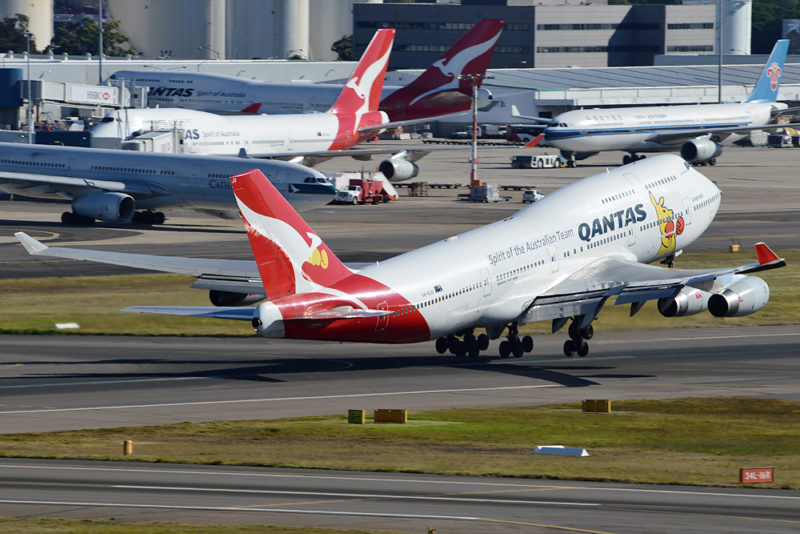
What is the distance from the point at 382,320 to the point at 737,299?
14.3m

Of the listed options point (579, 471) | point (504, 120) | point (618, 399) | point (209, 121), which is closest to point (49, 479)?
point (579, 471)

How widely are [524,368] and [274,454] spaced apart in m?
17.2

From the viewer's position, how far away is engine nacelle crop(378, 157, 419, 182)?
119250 millimetres

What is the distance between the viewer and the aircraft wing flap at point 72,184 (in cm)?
9294

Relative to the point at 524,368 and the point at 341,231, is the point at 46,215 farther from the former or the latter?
the point at 524,368

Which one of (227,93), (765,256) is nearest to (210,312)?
(765,256)

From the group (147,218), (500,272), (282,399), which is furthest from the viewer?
(147,218)

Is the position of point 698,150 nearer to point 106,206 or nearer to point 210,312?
point 106,206

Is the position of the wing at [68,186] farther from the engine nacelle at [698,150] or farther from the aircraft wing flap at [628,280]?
the engine nacelle at [698,150]

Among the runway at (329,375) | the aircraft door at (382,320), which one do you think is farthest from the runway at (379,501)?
the aircraft door at (382,320)

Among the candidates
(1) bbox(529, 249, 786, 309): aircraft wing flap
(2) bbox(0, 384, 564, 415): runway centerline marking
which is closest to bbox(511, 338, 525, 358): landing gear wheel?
(1) bbox(529, 249, 786, 309): aircraft wing flap

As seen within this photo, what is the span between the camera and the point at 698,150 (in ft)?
470

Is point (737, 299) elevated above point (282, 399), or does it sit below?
above

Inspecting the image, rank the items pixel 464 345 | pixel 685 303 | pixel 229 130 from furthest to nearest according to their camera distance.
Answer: pixel 229 130 → pixel 464 345 → pixel 685 303
